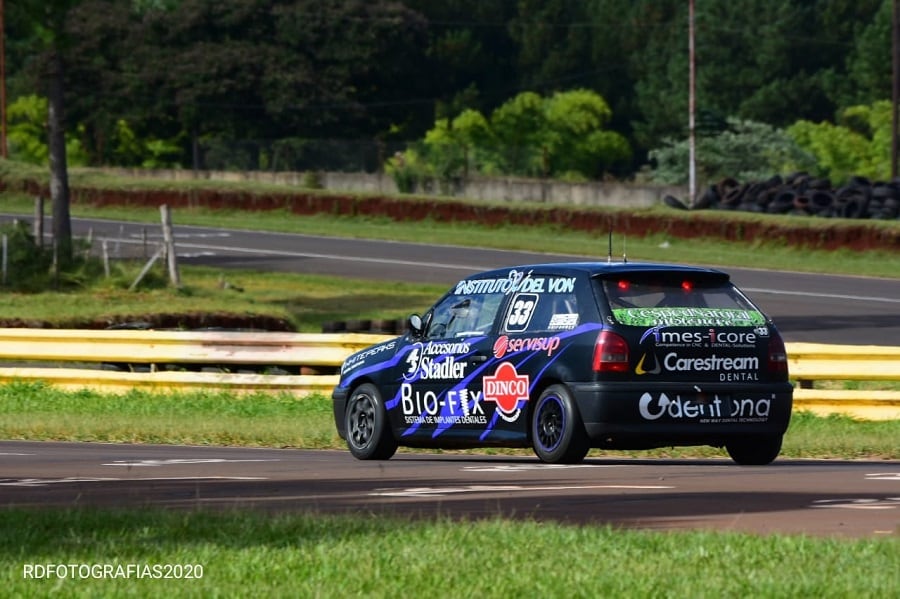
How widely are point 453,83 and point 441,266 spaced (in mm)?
60573

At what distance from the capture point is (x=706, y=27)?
9894 centimetres

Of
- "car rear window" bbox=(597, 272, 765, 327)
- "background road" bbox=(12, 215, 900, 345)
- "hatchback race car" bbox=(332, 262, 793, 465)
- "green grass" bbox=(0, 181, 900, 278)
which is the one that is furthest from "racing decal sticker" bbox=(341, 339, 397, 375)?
"green grass" bbox=(0, 181, 900, 278)

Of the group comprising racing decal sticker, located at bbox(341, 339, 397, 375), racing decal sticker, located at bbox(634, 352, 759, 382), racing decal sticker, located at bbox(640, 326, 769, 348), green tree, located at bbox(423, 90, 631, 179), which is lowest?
racing decal sticker, located at bbox(341, 339, 397, 375)

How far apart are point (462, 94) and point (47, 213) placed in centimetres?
4680

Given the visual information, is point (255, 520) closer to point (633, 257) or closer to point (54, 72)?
point (54, 72)

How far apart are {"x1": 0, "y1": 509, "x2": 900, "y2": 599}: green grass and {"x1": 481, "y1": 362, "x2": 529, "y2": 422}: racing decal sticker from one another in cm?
426

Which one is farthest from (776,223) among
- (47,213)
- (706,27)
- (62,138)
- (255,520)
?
(706,27)

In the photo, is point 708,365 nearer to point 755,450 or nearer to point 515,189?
point 755,450

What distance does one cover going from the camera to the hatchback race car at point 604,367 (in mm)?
12523

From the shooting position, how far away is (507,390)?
43.4ft

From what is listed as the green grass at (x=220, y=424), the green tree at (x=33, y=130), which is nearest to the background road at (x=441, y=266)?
the green grass at (x=220, y=424)

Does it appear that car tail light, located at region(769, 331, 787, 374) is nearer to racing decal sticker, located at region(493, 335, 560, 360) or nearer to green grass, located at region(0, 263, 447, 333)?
racing decal sticker, located at region(493, 335, 560, 360)

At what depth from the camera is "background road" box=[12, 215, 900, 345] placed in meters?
31.0

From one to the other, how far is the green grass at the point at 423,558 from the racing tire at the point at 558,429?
12.2ft
